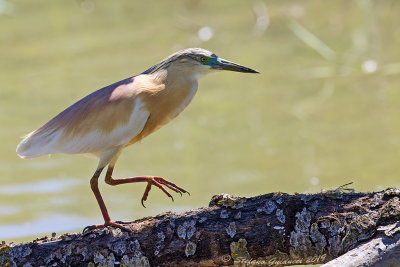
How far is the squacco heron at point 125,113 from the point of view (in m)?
4.54

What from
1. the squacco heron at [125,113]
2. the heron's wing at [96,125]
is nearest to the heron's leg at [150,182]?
the squacco heron at [125,113]

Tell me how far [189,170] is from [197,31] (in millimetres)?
4638

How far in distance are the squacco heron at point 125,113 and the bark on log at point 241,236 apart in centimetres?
61

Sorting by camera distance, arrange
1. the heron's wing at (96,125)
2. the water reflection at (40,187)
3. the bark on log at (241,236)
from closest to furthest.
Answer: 1. the bark on log at (241,236)
2. the heron's wing at (96,125)
3. the water reflection at (40,187)

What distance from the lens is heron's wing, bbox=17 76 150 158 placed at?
453 cm

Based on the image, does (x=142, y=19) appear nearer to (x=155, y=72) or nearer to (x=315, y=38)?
(x=315, y=38)

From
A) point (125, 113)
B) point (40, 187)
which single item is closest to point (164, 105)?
point (125, 113)

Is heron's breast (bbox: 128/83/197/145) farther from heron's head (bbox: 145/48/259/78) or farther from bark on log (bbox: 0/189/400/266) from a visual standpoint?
bark on log (bbox: 0/189/400/266)

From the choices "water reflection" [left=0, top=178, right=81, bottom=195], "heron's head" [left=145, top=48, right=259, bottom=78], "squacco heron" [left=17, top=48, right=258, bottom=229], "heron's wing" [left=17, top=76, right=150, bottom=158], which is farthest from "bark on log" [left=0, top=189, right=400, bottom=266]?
"water reflection" [left=0, top=178, right=81, bottom=195]

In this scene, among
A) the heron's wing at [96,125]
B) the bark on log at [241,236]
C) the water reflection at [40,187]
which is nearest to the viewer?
the bark on log at [241,236]

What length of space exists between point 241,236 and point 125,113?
1.18m

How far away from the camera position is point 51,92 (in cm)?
1095

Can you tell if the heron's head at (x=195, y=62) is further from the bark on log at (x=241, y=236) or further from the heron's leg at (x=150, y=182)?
the bark on log at (x=241, y=236)

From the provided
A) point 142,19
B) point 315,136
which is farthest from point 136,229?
point 142,19
